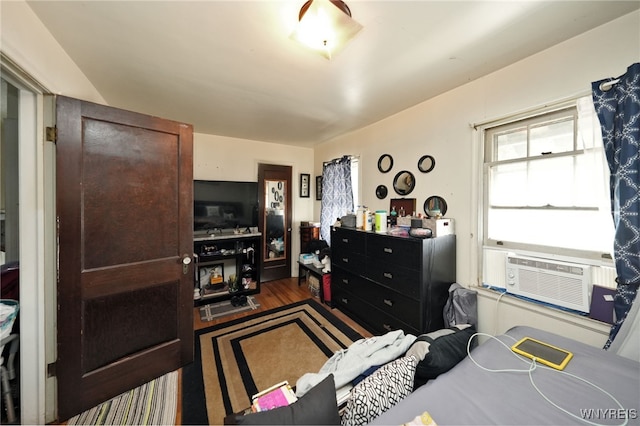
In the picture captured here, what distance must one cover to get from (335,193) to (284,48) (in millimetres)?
2216

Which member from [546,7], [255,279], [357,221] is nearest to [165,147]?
[357,221]

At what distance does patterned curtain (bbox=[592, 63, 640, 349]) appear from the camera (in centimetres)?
125

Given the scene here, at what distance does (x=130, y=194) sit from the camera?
1651 millimetres

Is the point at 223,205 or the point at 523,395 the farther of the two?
the point at 223,205

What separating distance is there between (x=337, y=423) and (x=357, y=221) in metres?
2.02

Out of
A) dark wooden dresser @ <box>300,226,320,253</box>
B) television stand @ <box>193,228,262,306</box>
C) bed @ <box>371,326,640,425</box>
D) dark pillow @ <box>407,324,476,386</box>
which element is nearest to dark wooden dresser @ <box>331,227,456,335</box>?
dark pillow @ <box>407,324,476,386</box>

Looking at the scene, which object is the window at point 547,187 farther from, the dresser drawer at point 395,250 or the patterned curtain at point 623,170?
the dresser drawer at point 395,250

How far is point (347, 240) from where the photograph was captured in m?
2.69

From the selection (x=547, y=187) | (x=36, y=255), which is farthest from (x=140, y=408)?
(x=547, y=187)

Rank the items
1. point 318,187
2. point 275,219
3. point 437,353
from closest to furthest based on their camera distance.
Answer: point 437,353 < point 275,219 < point 318,187

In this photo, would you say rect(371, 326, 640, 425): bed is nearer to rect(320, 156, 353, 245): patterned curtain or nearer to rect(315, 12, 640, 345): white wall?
rect(315, 12, 640, 345): white wall

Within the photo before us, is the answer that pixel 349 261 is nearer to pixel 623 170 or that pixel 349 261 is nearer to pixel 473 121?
pixel 473 121

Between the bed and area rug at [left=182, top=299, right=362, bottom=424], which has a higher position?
the bed

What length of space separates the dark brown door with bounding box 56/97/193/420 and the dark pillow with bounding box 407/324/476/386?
5.76 ft
